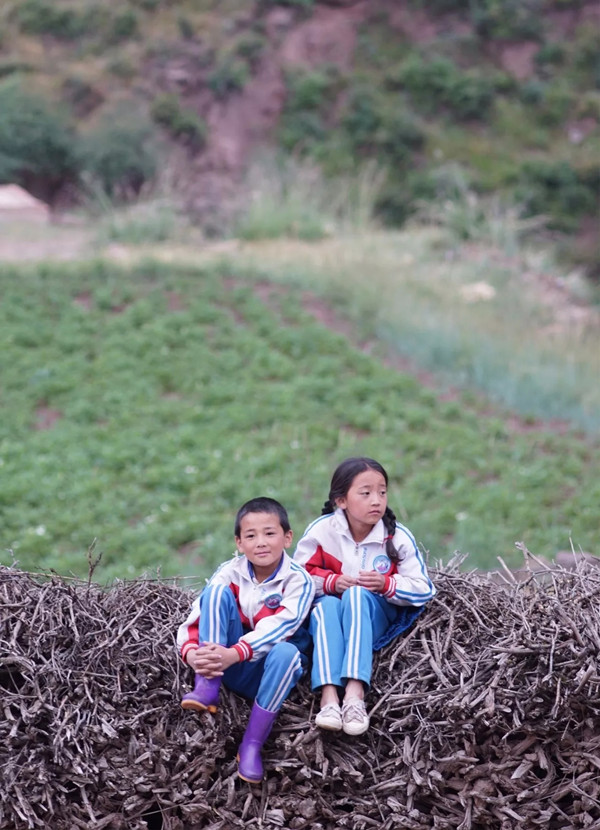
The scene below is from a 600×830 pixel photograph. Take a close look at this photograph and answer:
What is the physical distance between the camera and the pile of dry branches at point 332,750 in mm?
2969

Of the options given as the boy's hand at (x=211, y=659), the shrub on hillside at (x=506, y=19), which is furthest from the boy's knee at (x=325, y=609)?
the shrub on hillside at (x=506, y=19)

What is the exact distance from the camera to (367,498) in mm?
3396

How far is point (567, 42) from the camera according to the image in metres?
22.9

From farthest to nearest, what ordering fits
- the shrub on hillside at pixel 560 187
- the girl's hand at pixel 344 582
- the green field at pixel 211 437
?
the shrub on hillside at pixel 560 187 < the green field at pixel 211 437 < the girl's hand at pixel 344 582

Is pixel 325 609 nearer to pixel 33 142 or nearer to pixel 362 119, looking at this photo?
pixel 33 142

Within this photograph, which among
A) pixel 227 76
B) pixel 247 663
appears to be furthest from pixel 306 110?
pixel 247 663

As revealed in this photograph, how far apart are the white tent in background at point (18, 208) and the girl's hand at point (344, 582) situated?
11964mm

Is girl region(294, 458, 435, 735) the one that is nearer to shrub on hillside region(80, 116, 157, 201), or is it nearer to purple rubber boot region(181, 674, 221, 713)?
purple rubber boot region(181, 674, 221, 713)

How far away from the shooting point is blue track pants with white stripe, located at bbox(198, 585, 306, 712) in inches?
119

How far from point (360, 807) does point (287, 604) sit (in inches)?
25.2

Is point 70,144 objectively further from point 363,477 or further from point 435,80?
point 363,477

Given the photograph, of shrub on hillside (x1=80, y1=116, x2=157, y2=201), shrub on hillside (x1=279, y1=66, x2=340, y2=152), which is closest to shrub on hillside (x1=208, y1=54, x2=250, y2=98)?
shrub on hillside (x1=279, y1=66, x2=340, y2=152)

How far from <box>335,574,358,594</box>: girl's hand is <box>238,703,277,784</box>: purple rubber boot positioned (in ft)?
1.68

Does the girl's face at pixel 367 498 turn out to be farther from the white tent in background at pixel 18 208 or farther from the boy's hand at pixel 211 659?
the white tent in background at pixel 18 208
